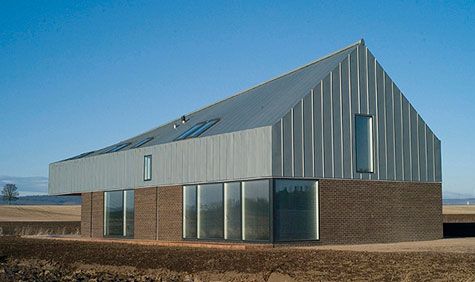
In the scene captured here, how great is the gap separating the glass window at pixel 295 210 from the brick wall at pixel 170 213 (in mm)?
6519

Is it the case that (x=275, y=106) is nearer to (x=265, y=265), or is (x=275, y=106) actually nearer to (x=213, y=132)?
(x=213, y=132)

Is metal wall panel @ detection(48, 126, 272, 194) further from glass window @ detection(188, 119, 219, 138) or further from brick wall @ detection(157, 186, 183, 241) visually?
glass window @ detection(188, 119, 219, 138)

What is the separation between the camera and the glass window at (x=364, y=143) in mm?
28953

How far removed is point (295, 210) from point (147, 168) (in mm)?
10637

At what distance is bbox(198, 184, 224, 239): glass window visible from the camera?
95.0 feet

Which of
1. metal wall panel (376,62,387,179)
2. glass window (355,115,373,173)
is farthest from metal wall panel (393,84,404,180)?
glass window (355,115,373,173)

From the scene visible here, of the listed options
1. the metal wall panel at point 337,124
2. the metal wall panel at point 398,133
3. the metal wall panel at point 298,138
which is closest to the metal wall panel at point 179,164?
the metal wall panel at point 298,138

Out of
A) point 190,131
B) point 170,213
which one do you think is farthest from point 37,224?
point 170,213

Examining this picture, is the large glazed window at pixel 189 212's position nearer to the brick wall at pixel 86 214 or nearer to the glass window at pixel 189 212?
the glass window at pixel 189 212

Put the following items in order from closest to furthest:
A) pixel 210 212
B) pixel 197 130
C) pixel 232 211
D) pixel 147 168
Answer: pixel 232 211 < pixel 210 212 < pixel 197 130 < pixel 147 168

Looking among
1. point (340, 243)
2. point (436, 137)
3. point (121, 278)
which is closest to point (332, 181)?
point (340, 243)

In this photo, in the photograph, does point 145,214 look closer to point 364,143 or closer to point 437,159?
point 364,143

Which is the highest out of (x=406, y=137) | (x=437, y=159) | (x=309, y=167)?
(x=406, y=137)

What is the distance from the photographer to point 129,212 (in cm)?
3638
